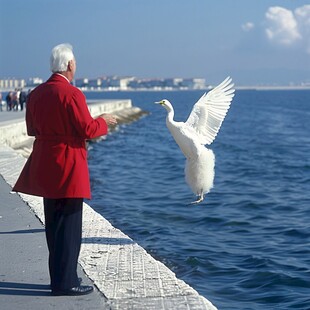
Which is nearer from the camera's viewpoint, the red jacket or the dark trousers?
the red jacket

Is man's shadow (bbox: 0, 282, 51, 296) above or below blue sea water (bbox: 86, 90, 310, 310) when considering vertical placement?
above

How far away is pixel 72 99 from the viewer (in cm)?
524

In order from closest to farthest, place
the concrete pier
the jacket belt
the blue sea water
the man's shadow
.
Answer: the concrete pier, the jacket belt, the man's shadow, the blue sea water

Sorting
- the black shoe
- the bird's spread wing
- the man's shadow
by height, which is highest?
the bird's spread wing

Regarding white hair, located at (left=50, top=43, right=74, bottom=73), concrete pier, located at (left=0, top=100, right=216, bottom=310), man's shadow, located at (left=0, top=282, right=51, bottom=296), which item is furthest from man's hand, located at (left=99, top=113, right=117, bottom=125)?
man's shadow, located at (left=0, top=282, right=51, bottom=296)

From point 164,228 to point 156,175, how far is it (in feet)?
34.3

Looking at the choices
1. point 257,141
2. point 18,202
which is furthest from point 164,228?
point 257,141

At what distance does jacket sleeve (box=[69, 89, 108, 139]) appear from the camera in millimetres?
5242

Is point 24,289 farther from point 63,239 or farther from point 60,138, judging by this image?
point 60,138

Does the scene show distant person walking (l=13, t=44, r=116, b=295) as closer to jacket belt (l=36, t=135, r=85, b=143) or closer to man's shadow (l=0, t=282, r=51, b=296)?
jacket belt (l=36, t=135, r=85, b=143)

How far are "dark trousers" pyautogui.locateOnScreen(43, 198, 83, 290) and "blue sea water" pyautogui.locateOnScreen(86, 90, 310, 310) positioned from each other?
2.75 m

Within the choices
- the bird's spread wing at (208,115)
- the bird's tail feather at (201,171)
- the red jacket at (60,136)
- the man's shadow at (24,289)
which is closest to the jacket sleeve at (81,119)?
the red jacket at (60,136)

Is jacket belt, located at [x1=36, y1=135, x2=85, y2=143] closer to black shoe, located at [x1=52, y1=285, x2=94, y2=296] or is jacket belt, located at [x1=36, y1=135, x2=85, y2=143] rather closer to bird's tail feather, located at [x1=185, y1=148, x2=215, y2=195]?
black shoe, located at [x1=52, y1=285, x2=94, y2=296]

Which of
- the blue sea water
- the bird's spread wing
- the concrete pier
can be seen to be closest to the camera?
the concrete pier
